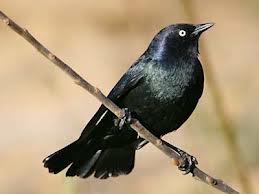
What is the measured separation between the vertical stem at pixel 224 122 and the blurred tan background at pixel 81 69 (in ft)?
14.2

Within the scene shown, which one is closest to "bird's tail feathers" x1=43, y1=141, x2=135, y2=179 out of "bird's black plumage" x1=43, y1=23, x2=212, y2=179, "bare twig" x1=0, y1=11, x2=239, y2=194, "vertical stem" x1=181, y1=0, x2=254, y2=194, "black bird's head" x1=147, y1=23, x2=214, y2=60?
"bird's black plumage" x1=43, y1=23, x2=212, y2=179

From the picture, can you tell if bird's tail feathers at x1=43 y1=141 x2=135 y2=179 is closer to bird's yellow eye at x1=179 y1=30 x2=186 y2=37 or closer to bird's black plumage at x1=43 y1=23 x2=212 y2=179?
bird's black plumage at x1=43 y1=23 x2=212 y2=179

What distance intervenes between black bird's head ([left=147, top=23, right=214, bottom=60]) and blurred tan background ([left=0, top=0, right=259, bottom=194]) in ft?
6.88

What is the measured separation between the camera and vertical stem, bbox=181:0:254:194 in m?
2.24

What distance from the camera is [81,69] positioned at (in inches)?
378

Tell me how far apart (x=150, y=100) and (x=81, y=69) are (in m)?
5.39

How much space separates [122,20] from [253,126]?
780cm

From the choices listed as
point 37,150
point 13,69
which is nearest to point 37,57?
point 13,69

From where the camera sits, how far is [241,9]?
10.8m

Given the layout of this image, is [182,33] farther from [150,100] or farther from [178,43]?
[150,100]

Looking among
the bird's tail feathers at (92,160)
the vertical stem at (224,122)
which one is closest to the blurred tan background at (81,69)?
the bird's tail feathers at (92,160)

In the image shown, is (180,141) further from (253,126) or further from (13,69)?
(253,126)

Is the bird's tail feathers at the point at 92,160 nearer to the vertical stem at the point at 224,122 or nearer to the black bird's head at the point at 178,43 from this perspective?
the black bird's head at the point at 178,43

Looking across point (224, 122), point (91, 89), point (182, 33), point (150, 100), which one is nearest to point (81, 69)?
point (182, 33)
